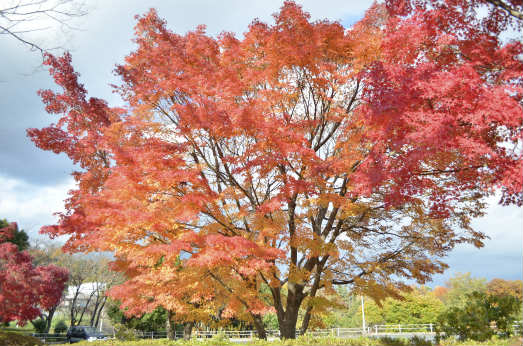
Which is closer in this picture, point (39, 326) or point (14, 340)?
point (14, 340)

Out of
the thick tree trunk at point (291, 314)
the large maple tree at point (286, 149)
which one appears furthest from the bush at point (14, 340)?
the thick tree trunk at point (291, 314)

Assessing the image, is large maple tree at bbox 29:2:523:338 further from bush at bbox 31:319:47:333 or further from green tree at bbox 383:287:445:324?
green tree at bbox 383:287:445:324

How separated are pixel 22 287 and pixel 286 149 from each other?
20809mm

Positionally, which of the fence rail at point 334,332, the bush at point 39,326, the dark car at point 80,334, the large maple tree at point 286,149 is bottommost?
the fence rail at point 334,332

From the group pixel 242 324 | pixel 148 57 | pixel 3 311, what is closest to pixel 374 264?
pixel 148 57

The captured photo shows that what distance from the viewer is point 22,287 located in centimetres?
2103

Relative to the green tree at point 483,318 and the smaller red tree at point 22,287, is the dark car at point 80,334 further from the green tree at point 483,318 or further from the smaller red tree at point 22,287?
the green tree at point 483,318

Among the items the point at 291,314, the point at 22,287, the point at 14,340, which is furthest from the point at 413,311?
the point at 14,340

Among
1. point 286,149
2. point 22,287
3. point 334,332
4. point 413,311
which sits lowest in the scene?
point 334,332

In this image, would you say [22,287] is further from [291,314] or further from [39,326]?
[291,314]

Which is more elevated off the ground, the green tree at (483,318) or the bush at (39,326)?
the green tree at (483,318)

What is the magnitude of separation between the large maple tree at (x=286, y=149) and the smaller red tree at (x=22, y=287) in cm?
1301

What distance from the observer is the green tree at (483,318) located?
9391 mm

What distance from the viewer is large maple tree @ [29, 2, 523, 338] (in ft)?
23.2
